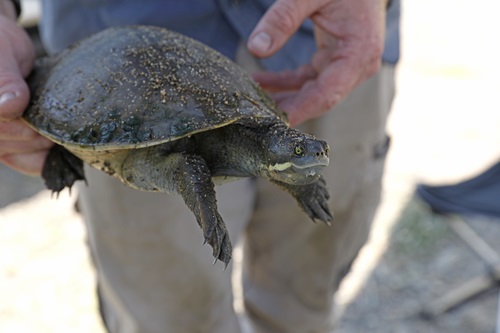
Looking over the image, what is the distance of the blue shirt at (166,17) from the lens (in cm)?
138

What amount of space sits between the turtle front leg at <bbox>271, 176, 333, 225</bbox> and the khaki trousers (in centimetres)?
40

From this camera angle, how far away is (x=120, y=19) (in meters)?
1.38

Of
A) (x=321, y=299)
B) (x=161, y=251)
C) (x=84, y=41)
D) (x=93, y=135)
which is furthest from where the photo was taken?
(x=321, y=299)

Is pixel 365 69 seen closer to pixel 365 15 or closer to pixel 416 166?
pixel 365 15

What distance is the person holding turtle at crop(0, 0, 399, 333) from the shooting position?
129 cm

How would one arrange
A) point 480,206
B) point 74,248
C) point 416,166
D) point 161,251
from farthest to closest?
1. point 416,166
2. point 74,248
3. point 480,206
4. point 161,251

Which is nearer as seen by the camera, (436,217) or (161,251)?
(161,251)

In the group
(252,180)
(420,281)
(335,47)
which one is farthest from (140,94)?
(420,281)

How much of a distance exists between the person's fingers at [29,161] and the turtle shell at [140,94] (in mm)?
132

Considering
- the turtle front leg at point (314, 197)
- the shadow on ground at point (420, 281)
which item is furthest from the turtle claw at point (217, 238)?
the shadow on ground at point (420, 281)

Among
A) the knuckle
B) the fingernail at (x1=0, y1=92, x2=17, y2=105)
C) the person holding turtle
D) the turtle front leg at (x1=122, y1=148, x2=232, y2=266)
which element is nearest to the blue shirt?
the person holding turtle

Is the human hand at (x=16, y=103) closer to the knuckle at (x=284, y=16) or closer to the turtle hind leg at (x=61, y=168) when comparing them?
the turtle hind leg at (x=61, y=168)

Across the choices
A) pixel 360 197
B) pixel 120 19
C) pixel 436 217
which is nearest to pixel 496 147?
pixel 436 217

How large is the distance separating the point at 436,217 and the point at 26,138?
1890 millimetres
